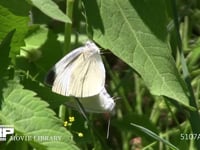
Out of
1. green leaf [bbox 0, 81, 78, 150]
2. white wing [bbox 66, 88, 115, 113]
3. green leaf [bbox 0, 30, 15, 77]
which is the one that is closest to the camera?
green leaf [bbox 0, 81, 78, 150]

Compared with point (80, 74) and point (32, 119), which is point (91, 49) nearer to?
point (80, 74)

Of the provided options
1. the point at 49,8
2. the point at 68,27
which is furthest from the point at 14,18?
the point at 49,8

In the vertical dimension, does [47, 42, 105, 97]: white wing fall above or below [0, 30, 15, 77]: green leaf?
below

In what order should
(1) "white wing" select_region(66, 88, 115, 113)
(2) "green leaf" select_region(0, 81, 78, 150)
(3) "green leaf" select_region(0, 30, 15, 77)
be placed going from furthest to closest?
(1) "white wing" select_region(66, 88, 115, 113) → (3) "green leaf" select_region(0, 30, 15, 77) → (2) "green leaf" select_region(0, 81, 78, 150)

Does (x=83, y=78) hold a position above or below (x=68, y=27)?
below

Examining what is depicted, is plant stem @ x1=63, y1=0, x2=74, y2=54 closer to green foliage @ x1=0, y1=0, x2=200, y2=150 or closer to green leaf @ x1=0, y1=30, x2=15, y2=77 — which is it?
green foliage @ x1=0, y1=0, x2=200, y2=150

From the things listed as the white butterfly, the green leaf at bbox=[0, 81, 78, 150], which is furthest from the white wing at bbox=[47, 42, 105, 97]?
Result: the green leaf at bbox=[0, 81, 78, 150]

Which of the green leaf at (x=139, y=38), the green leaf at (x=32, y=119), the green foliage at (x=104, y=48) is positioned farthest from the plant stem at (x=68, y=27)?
the green leaf at (x=32, y=119)
